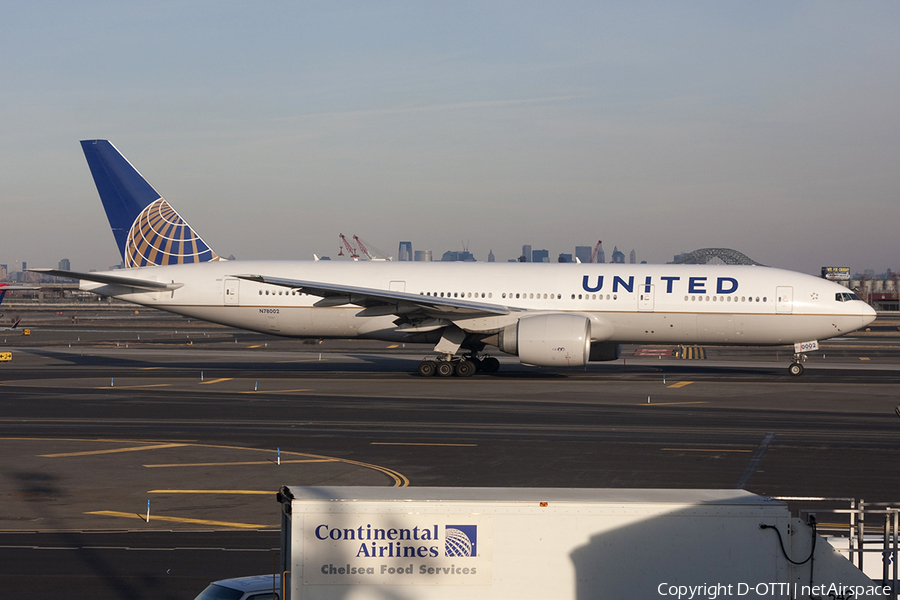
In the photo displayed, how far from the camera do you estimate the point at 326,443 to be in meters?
23.6

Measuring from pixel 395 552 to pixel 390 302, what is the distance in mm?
28633

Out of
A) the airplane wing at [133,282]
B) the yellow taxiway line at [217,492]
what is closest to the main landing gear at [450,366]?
the airplane wing at [133,282]

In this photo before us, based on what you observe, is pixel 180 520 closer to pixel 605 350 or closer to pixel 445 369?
pixel 445 369

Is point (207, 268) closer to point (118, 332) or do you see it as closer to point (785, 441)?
point (785, 441)

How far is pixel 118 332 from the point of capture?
75000 millimetres

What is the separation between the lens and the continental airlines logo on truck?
8.55m

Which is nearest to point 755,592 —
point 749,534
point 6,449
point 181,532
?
point 749,534

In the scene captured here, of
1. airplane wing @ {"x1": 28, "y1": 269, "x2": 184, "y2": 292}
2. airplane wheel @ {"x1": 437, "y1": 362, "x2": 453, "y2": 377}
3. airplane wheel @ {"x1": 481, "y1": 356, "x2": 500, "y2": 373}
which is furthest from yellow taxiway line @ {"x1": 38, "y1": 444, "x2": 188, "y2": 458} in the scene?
airplane wheel @ {"x1": 481, "y1": 356, "x2": 500, "y2": 373}

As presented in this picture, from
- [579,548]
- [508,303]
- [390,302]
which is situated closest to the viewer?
[579,548]

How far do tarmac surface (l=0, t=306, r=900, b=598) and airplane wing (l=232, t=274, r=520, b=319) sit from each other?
10.2 ft

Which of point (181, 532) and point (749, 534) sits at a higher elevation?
point (749, 534)

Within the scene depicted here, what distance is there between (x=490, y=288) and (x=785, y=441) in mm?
17629

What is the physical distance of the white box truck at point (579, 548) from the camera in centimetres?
862

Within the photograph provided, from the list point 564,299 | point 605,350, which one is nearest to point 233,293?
point 564,299
